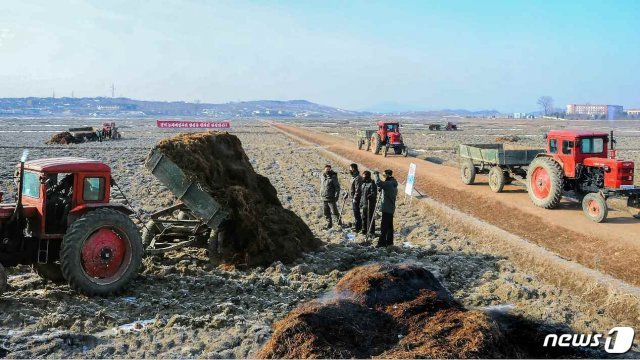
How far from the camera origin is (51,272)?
26.7ft

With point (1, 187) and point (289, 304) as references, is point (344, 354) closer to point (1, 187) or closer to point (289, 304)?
point (289, 304)

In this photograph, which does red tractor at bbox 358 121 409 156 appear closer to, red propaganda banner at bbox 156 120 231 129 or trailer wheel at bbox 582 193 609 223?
trailer wheel at bbox 582 193 609 223

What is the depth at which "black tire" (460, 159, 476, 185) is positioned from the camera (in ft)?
65.2

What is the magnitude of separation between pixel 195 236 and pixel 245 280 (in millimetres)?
1778

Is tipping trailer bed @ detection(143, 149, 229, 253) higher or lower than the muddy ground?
higher

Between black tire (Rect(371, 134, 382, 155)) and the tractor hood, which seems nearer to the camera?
the tractor hood

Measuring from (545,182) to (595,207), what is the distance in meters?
2.07

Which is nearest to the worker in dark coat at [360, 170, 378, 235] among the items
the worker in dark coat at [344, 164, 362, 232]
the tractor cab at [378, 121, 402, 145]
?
the worker in dark coat at [344, 164, 362, 232]

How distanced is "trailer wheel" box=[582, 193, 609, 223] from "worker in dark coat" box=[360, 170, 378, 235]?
18.5ft

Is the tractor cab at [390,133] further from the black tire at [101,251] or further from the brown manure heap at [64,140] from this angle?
the brown manure heap at [64,140]

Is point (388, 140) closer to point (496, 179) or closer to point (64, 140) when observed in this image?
point (496, 179)

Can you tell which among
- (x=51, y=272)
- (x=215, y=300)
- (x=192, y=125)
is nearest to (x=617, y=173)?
(x=215, y=300)

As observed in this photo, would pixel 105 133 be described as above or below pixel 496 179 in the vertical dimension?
above

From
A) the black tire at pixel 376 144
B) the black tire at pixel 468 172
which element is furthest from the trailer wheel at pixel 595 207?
the black tire at pixel 376 144
